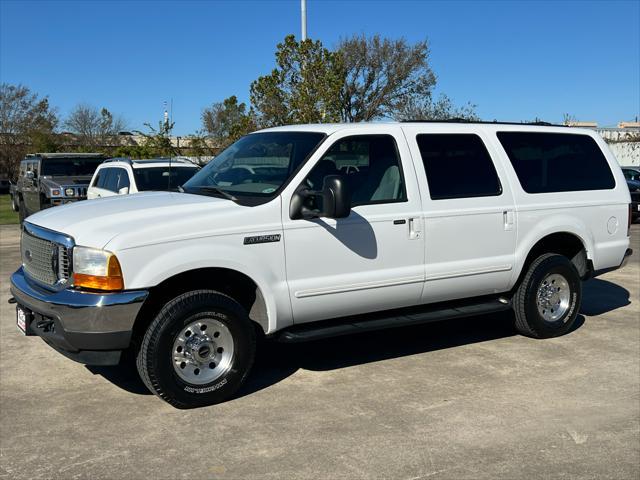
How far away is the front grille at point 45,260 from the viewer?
16.4ft

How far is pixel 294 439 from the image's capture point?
4.58 meters

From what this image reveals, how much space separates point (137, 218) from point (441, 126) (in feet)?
9.43

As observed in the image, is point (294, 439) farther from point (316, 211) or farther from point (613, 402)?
point (613, 402)

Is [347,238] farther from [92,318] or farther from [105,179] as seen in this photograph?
[105,179]

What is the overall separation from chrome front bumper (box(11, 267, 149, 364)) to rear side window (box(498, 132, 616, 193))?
12.5 feet

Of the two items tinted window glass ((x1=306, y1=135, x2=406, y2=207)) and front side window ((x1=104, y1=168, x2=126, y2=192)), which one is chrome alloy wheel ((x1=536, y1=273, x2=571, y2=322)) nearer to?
tinted window glass ((x1=306, y1=135, x2=406, y2=207))

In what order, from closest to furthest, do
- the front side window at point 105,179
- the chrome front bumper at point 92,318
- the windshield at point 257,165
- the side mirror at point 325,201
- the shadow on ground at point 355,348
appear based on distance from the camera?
the chrome front bumper at point 92,318, the side mirror at point 325,201, the windshield at point 257,165, the shadow on ground at point 355,348, the front side window at point 105,179

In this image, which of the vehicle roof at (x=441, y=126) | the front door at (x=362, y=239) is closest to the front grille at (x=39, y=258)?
the front door at (x=362, y=239)

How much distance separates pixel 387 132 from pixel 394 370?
1995 mm

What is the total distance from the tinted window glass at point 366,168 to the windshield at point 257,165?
0.18m

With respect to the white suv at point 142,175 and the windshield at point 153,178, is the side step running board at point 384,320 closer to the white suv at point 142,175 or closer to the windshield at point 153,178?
Answer: the white suv at point 142,175

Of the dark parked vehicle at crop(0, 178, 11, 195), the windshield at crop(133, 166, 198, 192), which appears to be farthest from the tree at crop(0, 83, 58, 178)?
the windshield at crop(133, 166, 198, 192)

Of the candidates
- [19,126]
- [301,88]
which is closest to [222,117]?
[19,126]

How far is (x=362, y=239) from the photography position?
5707 mm
